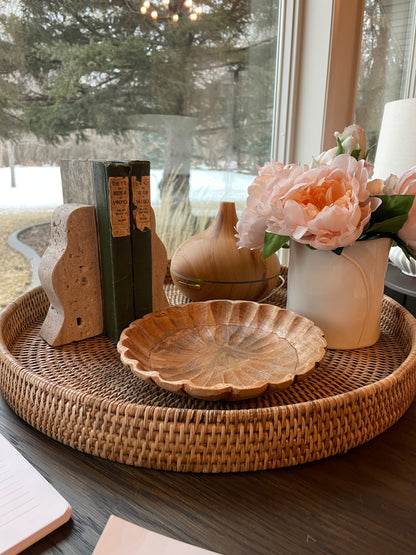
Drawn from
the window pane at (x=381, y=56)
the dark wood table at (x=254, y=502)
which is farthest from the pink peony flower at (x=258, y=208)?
the window pane at (x=381, y=56)

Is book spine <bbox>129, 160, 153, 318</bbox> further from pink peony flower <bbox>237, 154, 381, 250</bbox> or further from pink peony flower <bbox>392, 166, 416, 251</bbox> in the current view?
pink peony flower <bbox>392, 166, 416, 251</bbox>

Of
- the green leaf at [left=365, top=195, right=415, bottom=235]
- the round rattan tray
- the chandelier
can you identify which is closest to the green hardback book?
the round rattan tray

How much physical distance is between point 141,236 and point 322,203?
12.0 inches

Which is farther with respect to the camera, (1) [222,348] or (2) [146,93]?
(2) [146,93]

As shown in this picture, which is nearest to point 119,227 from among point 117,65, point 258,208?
point 258,208

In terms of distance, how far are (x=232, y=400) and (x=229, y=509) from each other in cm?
13

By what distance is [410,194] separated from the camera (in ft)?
2.17

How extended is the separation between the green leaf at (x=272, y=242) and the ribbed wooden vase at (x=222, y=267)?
15cm

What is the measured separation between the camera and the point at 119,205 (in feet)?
2.32

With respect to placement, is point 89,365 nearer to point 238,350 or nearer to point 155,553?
point 238,350

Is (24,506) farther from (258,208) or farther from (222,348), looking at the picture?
(258,208)

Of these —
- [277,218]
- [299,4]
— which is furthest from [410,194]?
[299,4]

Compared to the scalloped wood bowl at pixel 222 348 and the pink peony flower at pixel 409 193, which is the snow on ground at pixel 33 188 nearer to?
the scalloped wood bowl at pixel 222 348

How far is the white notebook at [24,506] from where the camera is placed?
1.32 feet
